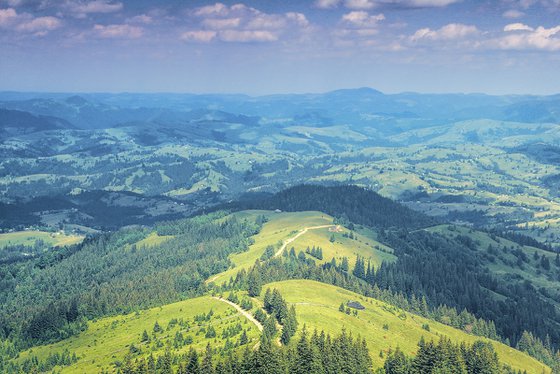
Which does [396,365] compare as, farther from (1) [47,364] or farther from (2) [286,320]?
(1) [47,364]

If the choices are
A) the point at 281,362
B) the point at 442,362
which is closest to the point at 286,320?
the point at 281,362

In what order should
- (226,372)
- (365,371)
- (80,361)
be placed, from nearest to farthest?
(226,372)
(365,371)
(80,361)

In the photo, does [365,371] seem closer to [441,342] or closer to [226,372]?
[441,342]

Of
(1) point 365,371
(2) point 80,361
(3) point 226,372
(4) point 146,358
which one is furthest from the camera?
(2) point 80,361

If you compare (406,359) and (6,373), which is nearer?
(406,359)

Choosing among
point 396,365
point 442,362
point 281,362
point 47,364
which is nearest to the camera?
point 281,362

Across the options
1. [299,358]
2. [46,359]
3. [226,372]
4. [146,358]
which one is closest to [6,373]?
[46,359]

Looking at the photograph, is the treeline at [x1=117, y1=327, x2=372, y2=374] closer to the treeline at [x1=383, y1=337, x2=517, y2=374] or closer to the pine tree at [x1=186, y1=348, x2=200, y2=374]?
the pine tree at [x1=186, y1=348, x2=200, y2=374]
